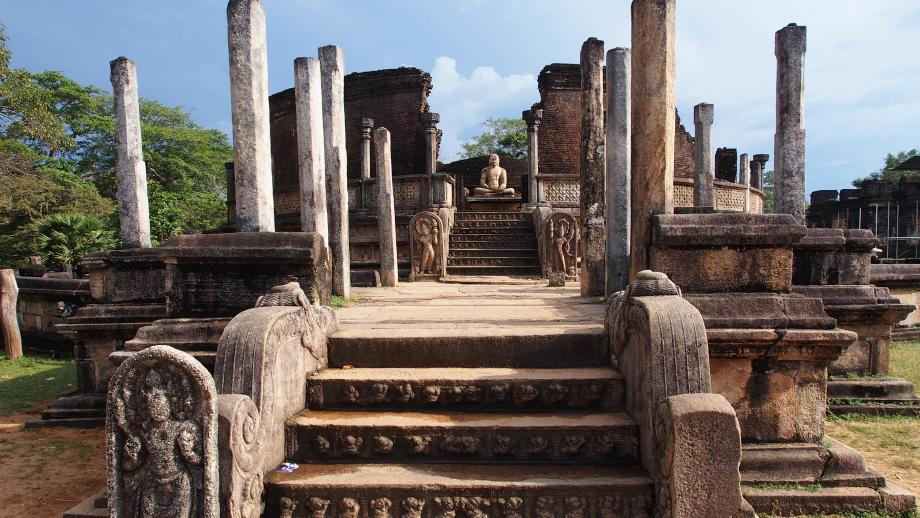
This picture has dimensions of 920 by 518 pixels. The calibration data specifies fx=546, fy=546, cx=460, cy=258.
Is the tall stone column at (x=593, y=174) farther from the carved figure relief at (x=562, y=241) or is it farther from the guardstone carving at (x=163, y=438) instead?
the guardstone carving at (x=163, y=438)

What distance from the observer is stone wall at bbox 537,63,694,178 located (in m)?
23.3

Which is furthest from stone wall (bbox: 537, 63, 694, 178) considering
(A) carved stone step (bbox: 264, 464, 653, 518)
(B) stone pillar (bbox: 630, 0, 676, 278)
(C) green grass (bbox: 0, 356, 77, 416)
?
(A) carved stone step (bbox: 264, 464, 653, 518)

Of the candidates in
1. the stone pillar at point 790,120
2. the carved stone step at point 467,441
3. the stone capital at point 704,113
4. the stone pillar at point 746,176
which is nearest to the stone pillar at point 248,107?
the carved stone step at point 467,441

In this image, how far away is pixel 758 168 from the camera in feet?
76.6

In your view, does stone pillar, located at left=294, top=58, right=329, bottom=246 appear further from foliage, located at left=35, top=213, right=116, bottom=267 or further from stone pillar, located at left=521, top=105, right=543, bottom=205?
stone pillar, located at left=521, top=105, right=543, bottom=205

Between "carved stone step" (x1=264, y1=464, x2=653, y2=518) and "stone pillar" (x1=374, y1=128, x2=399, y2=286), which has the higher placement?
"stone pillar" (x1=374, y1=128, x2=399, y2=286)

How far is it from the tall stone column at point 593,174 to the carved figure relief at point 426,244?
4429 mm

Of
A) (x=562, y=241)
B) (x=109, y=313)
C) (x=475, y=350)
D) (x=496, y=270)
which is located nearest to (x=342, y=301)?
(x=109, y=313)

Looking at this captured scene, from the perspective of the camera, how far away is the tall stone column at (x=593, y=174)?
294 inches

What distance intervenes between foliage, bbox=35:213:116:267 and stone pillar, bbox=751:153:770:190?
78.0ft

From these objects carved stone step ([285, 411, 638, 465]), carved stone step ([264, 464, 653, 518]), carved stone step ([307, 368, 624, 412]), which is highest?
carved stone step ([307, 368, 624, 412])

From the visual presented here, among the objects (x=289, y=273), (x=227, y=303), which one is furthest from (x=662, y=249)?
(x=227, y=303)

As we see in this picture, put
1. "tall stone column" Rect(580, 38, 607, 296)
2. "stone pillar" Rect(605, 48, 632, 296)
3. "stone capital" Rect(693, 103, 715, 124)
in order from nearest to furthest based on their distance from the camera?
"stone pillar" Rect(605, 48, 632, 296) → "tall stone column" Rect(580, 38, 607, 296) → "stone capital" Rect(693, 103, 715, 124)

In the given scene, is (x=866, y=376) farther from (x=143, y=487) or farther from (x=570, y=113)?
(x=570, y=113)
